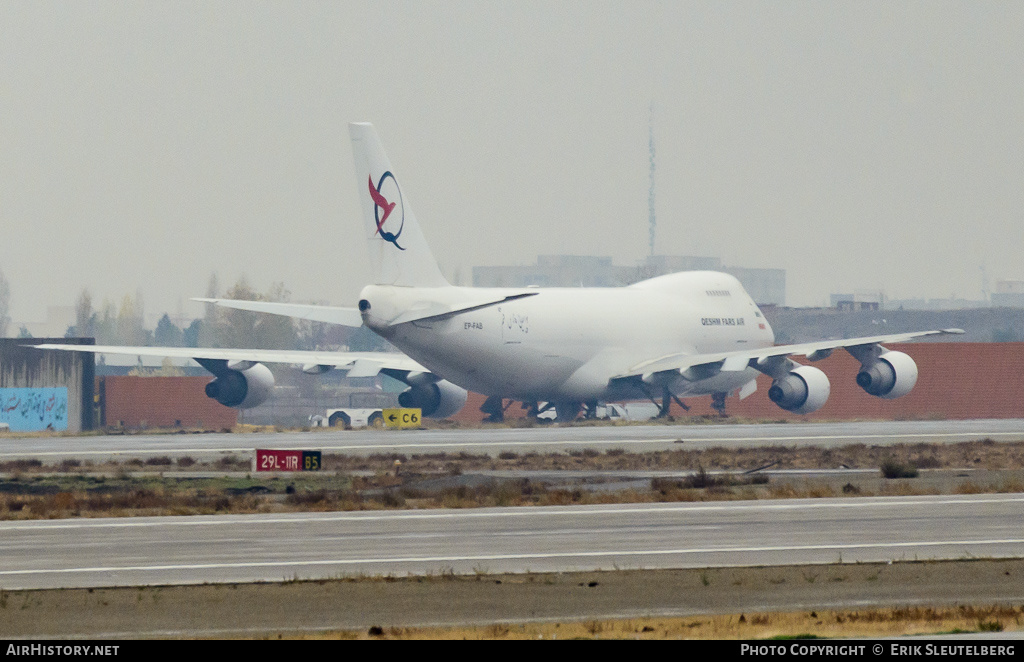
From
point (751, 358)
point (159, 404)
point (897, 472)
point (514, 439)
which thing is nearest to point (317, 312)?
point (514, 439)

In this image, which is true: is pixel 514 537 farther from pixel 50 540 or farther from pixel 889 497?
pixel 889 497

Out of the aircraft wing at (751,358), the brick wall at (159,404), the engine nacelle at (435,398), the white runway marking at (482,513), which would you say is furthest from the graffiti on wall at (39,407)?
the white runway marking at (482,513)

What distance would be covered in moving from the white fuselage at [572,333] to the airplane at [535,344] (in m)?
0.08

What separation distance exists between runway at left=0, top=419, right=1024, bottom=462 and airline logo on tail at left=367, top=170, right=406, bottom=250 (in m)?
8.52

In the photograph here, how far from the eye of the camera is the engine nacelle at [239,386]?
67938 mm

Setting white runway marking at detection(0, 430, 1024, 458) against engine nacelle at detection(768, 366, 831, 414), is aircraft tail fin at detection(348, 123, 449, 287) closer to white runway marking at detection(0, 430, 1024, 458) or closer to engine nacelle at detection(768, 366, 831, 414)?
white runway marking at detection(0, 430, 1024, 458)

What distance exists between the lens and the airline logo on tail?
5684 centimetres

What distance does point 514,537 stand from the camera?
2619cm

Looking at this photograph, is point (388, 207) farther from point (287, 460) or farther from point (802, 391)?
point (802, 391)

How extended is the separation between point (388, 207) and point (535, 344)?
1149cm

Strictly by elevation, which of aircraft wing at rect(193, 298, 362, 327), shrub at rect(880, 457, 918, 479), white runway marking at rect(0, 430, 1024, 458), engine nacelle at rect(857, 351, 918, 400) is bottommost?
shrub at rect(880, 457, 918, 479)

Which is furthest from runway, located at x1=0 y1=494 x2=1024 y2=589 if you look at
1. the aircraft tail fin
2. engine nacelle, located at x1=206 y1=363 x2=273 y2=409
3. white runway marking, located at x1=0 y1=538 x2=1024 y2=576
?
engine nacelle, located at x1=206 y1=363 x2=273 y2=409
